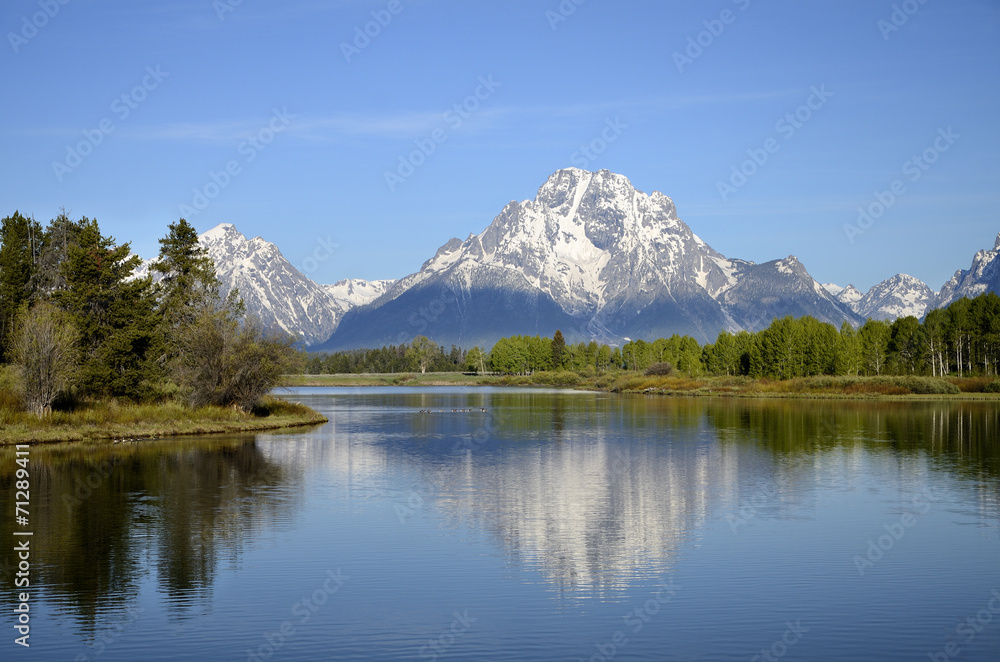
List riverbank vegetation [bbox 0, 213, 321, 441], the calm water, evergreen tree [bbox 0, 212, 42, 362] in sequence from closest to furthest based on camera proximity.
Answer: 1. the calm water
2. riverbank vegetation [bbox 0, 213, 321, 441]
3. evergreen tree [bbox 0, 212, 42, 362]

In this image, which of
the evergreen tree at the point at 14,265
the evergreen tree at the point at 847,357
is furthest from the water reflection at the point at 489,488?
the evergreen tree at the point at 847,357

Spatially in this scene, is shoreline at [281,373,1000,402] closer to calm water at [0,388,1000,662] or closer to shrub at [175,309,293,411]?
shrub at [175,309,293,411]

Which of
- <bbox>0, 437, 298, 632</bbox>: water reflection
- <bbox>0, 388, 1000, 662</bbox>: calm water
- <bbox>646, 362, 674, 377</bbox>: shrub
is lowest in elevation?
<bbox>0, 388, 1000, 662</bbox>: calm water

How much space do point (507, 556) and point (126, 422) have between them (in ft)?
137

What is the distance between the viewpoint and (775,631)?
57.5ft

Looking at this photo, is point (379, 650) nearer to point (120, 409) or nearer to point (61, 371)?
point (61, 371)

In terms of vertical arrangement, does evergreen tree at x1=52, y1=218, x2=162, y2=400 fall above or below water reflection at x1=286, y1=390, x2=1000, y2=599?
above

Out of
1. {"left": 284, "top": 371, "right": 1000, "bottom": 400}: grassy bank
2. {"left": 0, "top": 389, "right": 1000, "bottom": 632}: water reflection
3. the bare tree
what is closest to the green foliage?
{"left": 0, "top": 389, "right": 1000, "bottom": 632}: water reflection

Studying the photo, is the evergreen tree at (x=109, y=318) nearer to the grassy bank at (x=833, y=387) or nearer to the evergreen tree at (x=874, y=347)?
the grassy bank at (x=833, y=387)

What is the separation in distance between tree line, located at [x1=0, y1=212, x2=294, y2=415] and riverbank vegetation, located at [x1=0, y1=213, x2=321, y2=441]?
9cm

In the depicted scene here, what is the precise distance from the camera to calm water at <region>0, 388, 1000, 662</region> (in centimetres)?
1706

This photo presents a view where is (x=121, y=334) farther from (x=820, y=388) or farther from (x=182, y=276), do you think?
(x=820, y=388)

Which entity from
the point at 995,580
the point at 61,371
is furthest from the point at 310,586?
the point at 61,371

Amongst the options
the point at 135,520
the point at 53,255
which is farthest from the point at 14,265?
the point at 135,520
